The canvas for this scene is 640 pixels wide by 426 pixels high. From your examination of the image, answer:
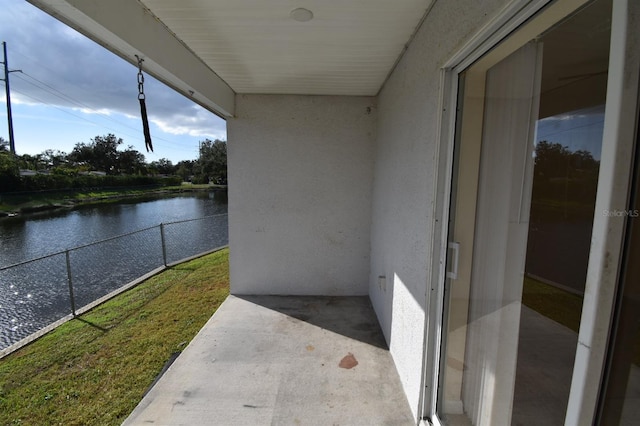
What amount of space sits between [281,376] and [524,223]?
82.1 inches

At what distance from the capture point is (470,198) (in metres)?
1.55

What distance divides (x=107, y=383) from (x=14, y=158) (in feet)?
78.4

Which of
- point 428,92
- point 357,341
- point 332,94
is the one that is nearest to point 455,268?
point 428,92

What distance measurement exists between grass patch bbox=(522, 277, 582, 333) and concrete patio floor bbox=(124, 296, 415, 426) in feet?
4.38

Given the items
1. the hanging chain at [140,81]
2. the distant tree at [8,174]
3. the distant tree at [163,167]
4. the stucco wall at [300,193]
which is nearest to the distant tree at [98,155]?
the distant tree at [163,167]

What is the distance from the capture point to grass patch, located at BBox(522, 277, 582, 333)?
86cm

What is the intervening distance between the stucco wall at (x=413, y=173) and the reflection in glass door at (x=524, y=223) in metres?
0.19

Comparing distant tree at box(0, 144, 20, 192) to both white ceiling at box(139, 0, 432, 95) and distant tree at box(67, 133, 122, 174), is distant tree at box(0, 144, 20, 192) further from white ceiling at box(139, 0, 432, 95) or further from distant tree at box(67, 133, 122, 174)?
white ceiling at box(139, 0, 432, 95)

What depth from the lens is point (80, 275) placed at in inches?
233

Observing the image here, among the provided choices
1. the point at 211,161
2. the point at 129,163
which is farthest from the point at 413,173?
the point at 129,163

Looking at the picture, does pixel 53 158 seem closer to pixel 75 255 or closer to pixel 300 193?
pixel 75 255

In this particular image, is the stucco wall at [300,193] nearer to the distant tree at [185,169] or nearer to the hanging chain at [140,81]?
the hanging chain at [140,81]

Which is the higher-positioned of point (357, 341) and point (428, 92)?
point (428, 92)

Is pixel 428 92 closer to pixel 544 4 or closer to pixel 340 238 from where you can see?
pixel 544 4
